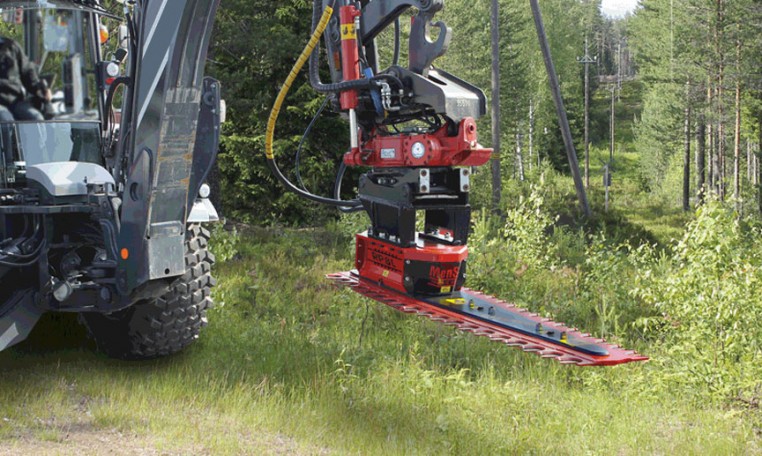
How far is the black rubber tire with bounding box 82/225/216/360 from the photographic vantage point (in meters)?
6.32

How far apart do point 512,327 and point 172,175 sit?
2612 mm

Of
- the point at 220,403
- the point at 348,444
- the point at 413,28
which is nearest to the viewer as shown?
the point at 348,444

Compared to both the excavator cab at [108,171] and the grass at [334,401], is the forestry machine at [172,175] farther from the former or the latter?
the grass at [334,401]

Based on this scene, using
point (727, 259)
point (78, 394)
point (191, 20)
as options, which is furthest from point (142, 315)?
point (727, 259)

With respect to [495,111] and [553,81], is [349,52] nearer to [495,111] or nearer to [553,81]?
[553,81]

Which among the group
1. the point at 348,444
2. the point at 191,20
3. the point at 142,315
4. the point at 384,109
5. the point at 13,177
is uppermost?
the point at 191,20

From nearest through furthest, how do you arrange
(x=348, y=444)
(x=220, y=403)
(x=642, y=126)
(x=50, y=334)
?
(x=348, y=444) < (x=220, y=403) < (x=50, y=334) < (x=642, y=126)

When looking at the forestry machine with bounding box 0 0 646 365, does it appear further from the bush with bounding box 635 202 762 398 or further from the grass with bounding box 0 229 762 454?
the bush with bounding box 635 202 762 398

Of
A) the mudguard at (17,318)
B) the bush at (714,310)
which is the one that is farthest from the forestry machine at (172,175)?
the bush at (714,310)

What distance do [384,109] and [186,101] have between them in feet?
5.16

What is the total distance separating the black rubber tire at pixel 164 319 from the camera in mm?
6324

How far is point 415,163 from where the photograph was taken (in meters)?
6.12

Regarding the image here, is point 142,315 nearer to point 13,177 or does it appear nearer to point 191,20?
point 13,177

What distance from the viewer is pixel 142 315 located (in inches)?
247
